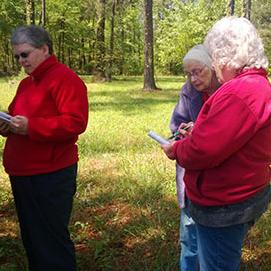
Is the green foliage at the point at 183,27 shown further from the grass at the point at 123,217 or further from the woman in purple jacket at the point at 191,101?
the woman in purple jacket at the point at 191,101

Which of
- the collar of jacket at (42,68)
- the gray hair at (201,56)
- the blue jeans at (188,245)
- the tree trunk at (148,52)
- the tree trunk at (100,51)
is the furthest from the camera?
the tree trunk at (100,51)

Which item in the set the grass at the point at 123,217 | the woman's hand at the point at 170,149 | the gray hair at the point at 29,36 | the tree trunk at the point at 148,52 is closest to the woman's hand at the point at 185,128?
the woman's hand at the point at 170,149

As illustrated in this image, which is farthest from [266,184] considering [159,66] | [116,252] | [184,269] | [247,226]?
[159,66]

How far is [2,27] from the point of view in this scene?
36.1 metres

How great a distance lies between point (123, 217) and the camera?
5070 mm

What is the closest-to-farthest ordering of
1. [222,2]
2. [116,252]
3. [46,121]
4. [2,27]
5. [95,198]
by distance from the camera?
[46,121] < [116,252] < [95,198] < [2,27] < [222,2]

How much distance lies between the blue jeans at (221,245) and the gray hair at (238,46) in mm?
831

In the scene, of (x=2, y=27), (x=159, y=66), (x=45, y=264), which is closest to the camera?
(x=45, y=264)

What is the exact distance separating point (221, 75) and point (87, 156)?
550 cm

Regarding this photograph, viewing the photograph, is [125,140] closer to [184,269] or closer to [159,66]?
[184,269]

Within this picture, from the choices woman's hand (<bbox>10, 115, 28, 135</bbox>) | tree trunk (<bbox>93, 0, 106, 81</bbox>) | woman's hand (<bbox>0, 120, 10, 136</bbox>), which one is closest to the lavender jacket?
woman's hand (<bbox>10, 115, 28, 135</bbox>)

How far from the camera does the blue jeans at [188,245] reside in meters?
3.31

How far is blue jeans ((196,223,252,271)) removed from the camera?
246cm

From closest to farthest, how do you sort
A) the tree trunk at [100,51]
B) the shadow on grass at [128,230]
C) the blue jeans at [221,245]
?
the blue jeans at [221,245]
the shadow on grass at [128,230]
the tree trunk at [100,51]
